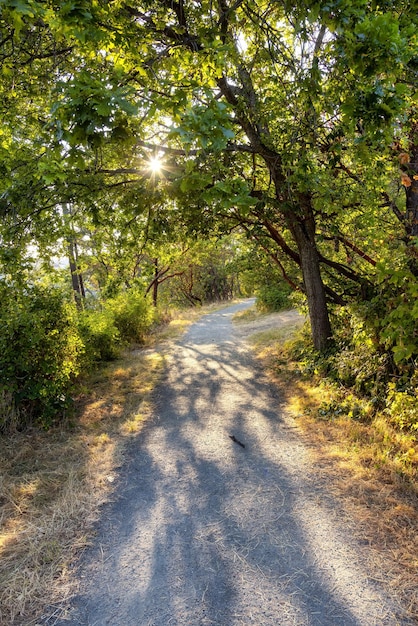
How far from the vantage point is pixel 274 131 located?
544cm

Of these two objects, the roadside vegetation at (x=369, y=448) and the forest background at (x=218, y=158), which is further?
the roadside vegetation at (x=369, y=448)

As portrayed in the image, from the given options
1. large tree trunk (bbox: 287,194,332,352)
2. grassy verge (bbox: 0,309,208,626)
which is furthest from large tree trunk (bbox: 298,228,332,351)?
grassy verge (bbox: 0,309,208,626)

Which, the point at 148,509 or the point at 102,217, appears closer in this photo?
the point at 148,509

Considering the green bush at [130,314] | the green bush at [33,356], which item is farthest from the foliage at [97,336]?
the green bush at [33,356]

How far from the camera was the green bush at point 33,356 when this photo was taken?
485 centimetres

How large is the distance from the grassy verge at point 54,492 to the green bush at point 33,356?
36 cm

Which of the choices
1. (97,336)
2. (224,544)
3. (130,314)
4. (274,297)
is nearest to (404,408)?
(224,544)

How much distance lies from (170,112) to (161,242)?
4380mm

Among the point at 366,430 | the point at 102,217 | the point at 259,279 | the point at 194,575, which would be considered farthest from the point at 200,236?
the point at 259,279

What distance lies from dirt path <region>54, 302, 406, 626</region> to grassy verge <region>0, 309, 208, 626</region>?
7.8 inches

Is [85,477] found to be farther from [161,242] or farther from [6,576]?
[161,242]

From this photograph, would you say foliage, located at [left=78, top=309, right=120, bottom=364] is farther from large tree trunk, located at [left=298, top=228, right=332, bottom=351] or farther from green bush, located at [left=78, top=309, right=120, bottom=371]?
large tree trunk, located at [left=298, top=228, right=332, bottom=351]

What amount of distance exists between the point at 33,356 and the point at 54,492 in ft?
7.09

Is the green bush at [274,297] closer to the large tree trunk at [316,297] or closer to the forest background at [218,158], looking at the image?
the forest background at [218,158]
